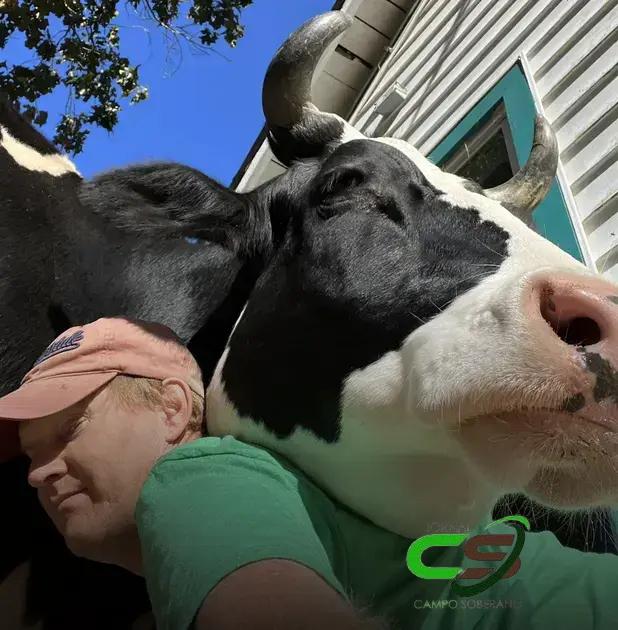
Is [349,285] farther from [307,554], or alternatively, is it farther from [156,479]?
[307,554]

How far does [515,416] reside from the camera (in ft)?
3.82

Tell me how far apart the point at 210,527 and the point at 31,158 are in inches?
78.9

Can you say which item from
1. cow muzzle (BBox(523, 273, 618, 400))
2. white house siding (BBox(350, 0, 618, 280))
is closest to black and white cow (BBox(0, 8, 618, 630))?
cow muzzle (BBox(523, 273, 618, 400))

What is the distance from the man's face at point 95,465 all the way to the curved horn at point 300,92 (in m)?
1.08

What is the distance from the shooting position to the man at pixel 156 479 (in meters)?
0.89

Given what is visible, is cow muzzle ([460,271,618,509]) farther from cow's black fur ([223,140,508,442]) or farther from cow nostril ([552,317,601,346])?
cow's black fur ([223,140,508,442])

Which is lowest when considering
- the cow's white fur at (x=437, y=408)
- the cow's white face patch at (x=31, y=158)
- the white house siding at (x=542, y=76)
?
the cow's white face patch at (x=31, y=158)

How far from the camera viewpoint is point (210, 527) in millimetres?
1002

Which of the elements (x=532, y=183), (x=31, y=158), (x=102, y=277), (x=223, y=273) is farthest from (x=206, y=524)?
(x=31, y=158)

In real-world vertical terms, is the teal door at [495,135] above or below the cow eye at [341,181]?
above

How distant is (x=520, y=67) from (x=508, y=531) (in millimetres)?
3115

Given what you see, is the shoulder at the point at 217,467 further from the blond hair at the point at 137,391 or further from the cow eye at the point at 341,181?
the cow eye at the point at 341,181

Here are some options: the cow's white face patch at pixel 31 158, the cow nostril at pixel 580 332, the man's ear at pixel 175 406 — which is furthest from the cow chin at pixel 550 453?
the cow's white face patch at pixel 31 158

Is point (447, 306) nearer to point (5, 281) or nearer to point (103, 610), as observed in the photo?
point (103, 610)
